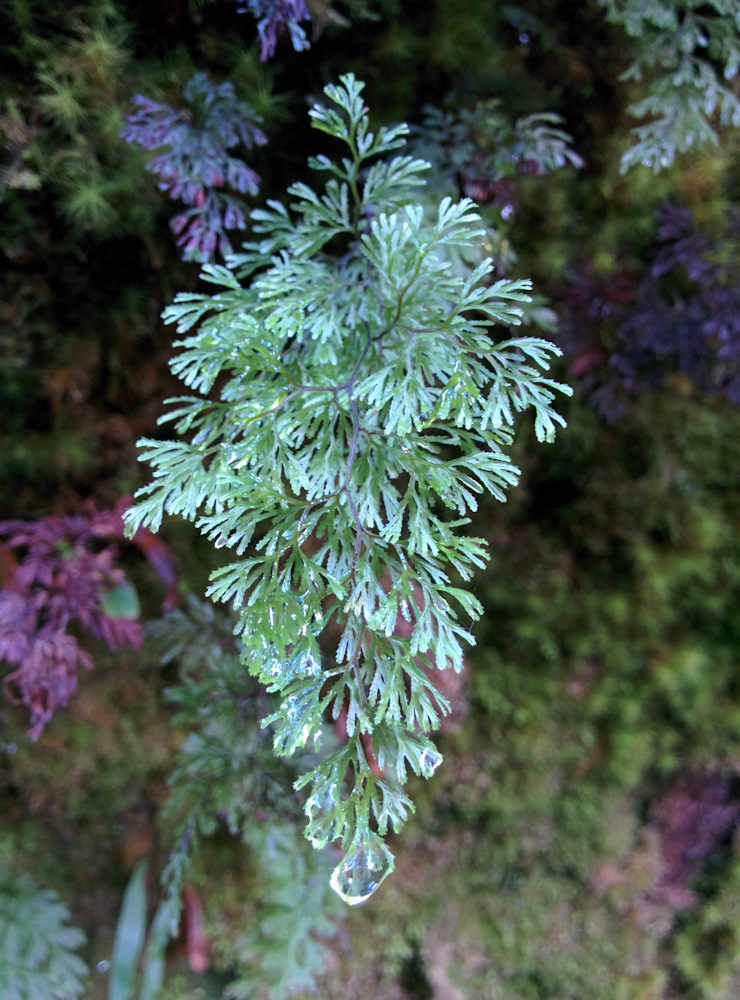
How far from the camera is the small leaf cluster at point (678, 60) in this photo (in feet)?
4.63

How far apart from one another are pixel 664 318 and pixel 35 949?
2.66 metres

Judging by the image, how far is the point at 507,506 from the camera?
2.13m

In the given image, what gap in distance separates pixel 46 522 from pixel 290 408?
3.25ft

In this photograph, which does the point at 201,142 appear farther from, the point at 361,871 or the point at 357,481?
the point at 361,871

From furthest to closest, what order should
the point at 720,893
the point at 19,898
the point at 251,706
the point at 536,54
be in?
the point at 720,893
the point at 19,898
the point at 536,54
the point at 251,706

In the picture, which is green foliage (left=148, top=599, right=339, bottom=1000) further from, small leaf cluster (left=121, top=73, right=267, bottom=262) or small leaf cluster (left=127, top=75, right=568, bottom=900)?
small leaf cluster (left=121, top=73, right=267, bottom=262)

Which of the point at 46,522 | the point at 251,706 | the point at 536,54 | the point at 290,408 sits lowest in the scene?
the point at 251,706

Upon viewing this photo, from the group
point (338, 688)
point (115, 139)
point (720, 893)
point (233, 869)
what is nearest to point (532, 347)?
point (338, 688)

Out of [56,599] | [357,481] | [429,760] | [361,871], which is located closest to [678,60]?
[357,481]

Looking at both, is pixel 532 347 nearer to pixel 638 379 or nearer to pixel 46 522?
pixel 638 379

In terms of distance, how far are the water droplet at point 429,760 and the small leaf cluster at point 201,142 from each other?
3.60ft

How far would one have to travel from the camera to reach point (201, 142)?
4.36 ft

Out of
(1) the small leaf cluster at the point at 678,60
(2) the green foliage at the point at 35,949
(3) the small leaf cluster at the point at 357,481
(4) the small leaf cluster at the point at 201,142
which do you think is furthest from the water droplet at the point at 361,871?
(1) the small leaf cluster at the point at 678,60

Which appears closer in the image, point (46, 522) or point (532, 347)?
point (532, 347)
